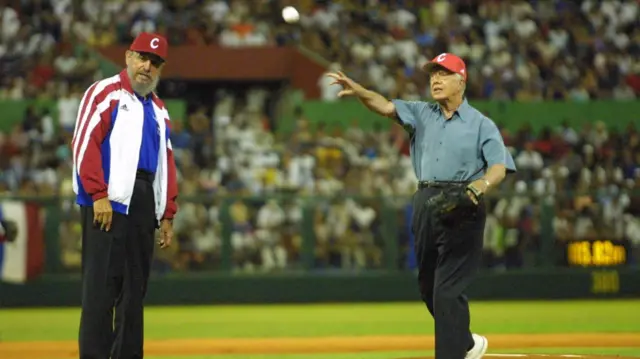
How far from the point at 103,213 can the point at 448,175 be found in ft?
7.31

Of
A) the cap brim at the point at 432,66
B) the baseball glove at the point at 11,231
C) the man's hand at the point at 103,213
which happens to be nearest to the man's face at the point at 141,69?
the man's hand at the point at 103,213

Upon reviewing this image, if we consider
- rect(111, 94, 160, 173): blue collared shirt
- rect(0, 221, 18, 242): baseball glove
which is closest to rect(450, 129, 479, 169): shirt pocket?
rect(111, 94, 160, 173): blue collared shirt

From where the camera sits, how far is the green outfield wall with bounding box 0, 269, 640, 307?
15.4m

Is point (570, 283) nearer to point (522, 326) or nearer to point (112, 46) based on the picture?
point (522, 326)

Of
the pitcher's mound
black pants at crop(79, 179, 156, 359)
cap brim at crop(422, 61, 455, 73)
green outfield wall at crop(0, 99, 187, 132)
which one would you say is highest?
green outfield wall at crop(0, 99, 187, 132)

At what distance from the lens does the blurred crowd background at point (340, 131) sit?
15484mm

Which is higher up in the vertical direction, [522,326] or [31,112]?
[31,112]

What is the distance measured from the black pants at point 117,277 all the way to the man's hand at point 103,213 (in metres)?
0.07

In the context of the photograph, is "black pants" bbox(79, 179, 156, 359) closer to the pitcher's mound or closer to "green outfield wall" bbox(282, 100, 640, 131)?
the pitcher's mound

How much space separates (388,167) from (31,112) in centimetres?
597

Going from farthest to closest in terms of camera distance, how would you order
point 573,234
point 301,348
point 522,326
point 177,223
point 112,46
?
point 112,46
point 573,234
point 177,223
point 522,326
point 301,348

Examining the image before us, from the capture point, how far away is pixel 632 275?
53.4 feet

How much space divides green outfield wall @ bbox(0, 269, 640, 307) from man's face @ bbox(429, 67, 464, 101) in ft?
27.4

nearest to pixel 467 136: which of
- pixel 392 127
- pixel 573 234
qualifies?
pixel 573 234
